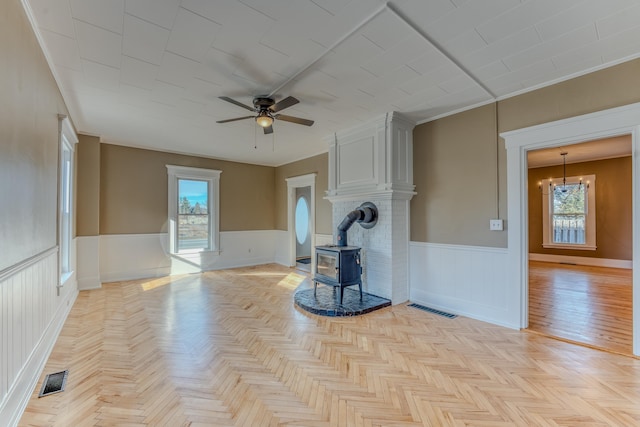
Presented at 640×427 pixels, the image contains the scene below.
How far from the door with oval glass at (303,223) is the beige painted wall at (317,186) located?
62 centimetres

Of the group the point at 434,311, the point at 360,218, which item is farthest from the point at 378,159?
the point at 434,311

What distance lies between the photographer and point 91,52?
242 cm

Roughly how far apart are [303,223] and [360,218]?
4121mm

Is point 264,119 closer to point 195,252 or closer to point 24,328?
point 24,328

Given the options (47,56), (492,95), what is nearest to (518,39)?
(492,95)

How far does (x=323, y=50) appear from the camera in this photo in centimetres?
241

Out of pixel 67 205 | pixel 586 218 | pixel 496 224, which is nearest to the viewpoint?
pixel 496 224

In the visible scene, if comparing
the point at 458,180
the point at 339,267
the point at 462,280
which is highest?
the point at 458,180

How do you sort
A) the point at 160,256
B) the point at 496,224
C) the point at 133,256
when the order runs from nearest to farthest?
1. the point at 496,224
2. the point at 133,256
3. the point at 160,256

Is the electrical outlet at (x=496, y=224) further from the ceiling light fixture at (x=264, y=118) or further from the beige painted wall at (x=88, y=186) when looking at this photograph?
the beige painted wall at (x=88, y=186)

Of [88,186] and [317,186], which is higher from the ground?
[317,186]

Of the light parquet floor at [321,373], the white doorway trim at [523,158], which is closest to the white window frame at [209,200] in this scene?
the light parquet floor at [321,373]

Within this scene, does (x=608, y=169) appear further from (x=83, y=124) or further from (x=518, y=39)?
(x=83, y=124)

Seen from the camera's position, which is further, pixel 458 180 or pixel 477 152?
pixel 458 180
